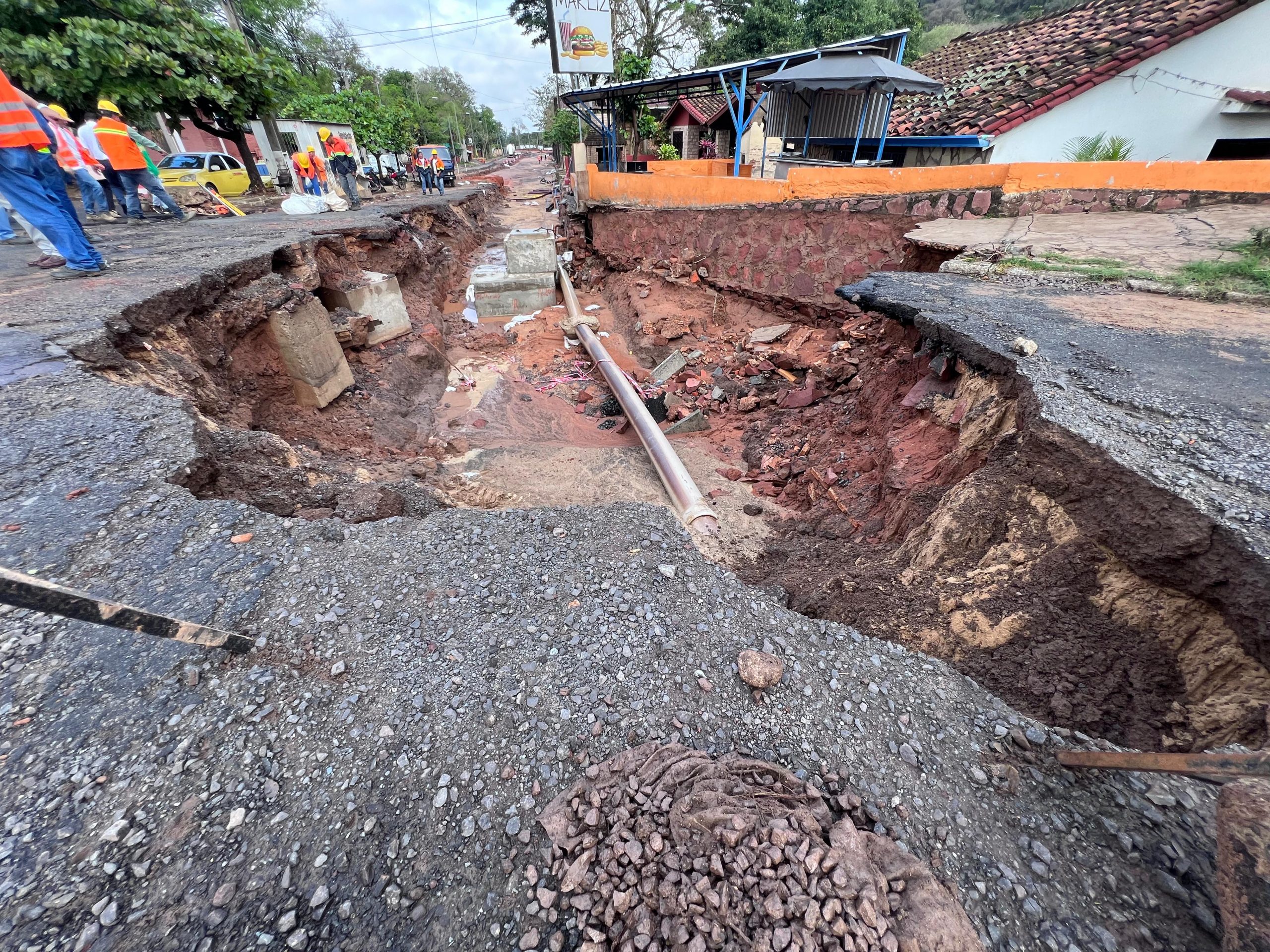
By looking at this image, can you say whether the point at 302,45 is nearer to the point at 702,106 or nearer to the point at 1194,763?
the point at 702,106

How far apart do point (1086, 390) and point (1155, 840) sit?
217 centimetres

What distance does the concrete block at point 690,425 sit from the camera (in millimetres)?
7109

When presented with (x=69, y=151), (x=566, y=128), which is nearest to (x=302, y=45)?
(x=566, y=128)

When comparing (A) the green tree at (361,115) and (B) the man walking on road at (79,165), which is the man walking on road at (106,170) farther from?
(A) the green tree at (361,115)

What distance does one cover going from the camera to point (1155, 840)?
1608mm

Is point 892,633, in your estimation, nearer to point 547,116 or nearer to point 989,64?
point 989,64

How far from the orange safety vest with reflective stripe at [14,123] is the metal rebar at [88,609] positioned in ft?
19.5

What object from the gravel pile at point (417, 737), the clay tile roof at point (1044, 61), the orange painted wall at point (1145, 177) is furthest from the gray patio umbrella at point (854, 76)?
the gravel pile at point (417, 737)

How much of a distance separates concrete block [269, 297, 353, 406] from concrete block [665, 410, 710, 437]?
15.1 feet

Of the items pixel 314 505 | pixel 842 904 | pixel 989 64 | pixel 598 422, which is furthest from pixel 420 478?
pixel 989 64

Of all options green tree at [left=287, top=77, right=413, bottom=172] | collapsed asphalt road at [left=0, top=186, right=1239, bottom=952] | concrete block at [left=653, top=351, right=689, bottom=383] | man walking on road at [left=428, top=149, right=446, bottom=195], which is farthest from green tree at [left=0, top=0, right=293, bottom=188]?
collapsed asphalt road at [left=0, top=186, right=1239, bottom=952]

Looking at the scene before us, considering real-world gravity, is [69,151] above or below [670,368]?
above

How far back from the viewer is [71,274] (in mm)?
5629

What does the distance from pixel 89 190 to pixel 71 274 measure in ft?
21.1
